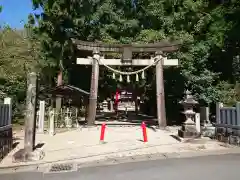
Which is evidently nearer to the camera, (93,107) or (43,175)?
(43,175)

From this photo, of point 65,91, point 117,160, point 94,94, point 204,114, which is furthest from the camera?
point 65,91

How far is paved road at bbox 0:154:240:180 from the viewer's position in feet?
22.0

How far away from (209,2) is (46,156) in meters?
20.3

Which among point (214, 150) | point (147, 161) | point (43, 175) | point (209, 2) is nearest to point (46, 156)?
point (43, 175)

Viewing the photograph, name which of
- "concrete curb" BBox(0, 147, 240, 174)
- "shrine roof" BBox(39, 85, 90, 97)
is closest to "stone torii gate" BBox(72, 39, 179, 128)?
"shrine roof" BBox(39, 85, 90, 97)

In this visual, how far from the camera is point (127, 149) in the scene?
10.8 m

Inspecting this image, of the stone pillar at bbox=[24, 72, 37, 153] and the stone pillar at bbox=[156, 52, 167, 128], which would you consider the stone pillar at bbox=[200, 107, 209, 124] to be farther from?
the stone pillar at bbox=[24, 72, 37, 153]

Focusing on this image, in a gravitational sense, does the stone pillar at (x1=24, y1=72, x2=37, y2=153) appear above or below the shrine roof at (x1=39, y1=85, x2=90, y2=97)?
below

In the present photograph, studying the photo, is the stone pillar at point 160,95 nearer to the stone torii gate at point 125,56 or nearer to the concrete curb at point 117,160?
the stone torii gate at point 125,56

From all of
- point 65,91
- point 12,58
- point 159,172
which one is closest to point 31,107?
point 159,172

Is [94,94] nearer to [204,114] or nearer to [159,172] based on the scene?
[204,114]

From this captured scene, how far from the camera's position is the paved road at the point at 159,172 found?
6.70 meters

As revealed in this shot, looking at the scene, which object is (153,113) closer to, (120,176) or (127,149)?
(127,149)

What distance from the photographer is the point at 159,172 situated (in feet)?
23.6
